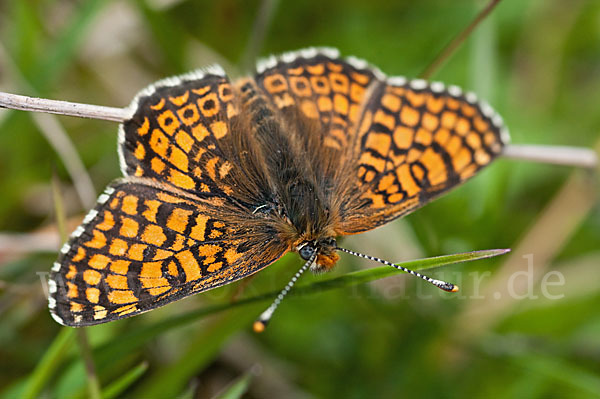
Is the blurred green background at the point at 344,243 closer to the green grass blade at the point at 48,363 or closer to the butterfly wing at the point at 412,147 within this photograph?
Answer: the green grass blade at the point at 48,363

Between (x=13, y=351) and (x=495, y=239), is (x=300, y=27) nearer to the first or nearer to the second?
(x=495, y=239)

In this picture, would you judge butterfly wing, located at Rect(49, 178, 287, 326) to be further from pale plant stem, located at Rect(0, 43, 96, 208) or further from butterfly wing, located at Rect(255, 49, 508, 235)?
pale plant stem, located at Rect(0, 43, 96, 208)

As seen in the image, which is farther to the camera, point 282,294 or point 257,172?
point 257,172

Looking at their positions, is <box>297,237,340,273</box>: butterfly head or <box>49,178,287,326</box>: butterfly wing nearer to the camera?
<box>49,178,287,326</box>: butterfly wing

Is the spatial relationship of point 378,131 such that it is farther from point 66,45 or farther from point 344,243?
point 66,45

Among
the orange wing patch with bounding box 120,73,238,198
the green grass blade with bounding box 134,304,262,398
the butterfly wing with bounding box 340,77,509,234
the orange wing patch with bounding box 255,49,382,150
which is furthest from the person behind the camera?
the orange wing patch with bounding box 255,49,382,150

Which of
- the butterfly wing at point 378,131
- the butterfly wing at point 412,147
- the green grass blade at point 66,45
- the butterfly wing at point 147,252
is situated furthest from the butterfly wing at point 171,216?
the green grass blade at point 66,45

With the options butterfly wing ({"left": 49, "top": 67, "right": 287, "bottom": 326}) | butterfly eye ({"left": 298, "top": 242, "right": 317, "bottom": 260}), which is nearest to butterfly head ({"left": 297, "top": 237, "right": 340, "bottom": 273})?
butterfly eye ({"left": 298, "top": 242, "right": 317, "bottom": 260})

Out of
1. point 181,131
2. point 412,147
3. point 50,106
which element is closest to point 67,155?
point 181,131
